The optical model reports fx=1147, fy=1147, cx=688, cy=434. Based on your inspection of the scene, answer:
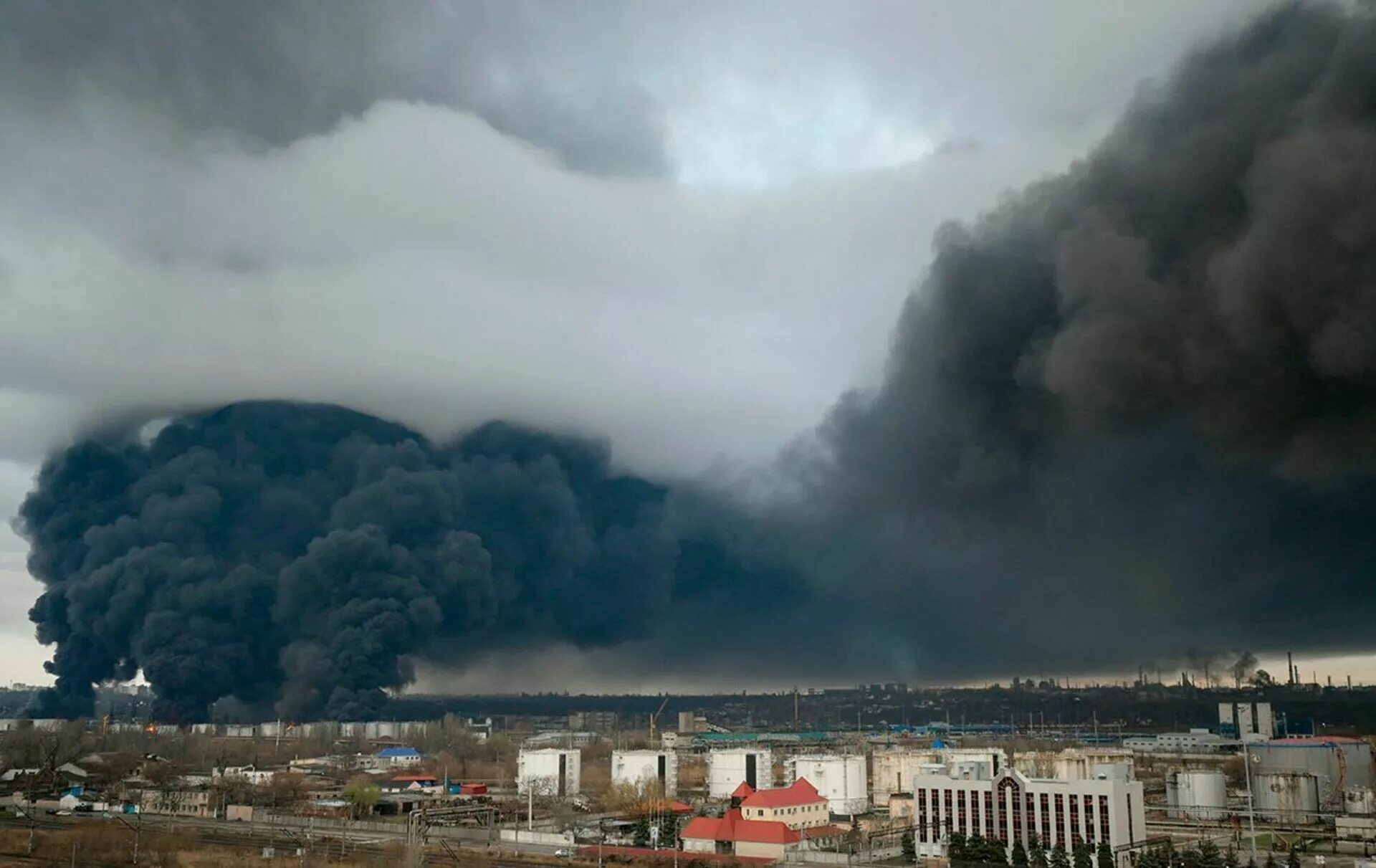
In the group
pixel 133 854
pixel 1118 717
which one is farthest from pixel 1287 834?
pixel 1118 717

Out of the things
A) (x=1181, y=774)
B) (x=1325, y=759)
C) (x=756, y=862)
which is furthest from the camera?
(x=1325, y=759)

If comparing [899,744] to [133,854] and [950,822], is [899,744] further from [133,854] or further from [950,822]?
[133,854]

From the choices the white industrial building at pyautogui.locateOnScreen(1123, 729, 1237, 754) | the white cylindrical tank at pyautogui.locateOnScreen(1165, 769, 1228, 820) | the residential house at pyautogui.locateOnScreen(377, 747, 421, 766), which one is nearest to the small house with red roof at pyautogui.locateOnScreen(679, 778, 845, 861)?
the white cylindrical tank at pyautogui.locateOnScreen(1165, 769, 1228, 820)

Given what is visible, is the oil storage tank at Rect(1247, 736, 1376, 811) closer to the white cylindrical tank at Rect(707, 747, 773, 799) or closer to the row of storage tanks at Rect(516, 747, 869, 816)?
the row of storage tanks at Rect(516, 747, 869, 816)

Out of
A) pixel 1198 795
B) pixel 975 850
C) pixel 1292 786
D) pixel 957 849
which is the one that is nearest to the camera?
pixel 975 850

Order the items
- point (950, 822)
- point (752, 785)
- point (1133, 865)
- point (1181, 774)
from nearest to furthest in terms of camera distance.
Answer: point (1133, 865) < point (950, 822) < point (1181, 774) < point (752, 785)

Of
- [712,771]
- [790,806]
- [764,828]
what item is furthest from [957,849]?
[712,771]

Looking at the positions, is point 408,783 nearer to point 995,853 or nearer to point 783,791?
point 783,791

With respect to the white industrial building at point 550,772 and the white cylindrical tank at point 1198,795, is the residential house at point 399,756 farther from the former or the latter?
the white cylindrical tank at point 1198,795
